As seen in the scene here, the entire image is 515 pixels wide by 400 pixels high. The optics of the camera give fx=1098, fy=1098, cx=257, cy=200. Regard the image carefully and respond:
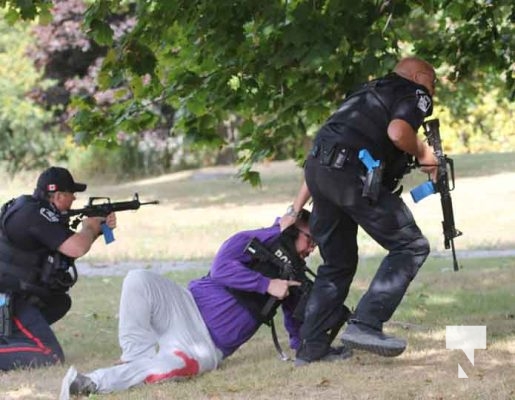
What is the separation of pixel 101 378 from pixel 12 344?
1.88 metres

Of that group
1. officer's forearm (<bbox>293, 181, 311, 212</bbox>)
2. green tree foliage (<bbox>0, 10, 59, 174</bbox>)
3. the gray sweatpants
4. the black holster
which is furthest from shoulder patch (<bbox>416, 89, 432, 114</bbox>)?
green tree foliage (<bbox>0, 10, 59, 174</bbox>)

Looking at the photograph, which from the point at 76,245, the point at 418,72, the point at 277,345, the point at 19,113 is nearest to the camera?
the point at 418,72

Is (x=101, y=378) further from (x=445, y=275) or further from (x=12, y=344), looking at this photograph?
(x=445, y=275)

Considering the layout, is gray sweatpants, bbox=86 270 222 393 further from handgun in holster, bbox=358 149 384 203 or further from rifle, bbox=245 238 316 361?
handgun in holster, bbox=358 149 384 203

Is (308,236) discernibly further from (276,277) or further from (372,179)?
(372,179)

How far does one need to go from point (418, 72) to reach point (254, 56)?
9.48 ft

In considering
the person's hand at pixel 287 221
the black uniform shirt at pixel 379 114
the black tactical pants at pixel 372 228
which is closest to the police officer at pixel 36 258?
the person's hand at pixel 287 221

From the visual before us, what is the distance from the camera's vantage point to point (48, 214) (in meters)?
7.77

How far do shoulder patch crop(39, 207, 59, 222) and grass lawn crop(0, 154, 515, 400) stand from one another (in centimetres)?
105

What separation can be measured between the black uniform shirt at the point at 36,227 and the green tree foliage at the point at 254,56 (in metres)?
1.40

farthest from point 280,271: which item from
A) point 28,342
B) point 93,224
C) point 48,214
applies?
point 28,342

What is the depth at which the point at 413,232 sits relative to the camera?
6.09 metres

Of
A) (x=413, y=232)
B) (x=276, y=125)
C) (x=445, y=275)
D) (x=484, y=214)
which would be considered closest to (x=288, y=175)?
(x=484, y=214)

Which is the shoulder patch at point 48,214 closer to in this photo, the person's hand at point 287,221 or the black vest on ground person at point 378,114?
the person's hand at point 287,221
